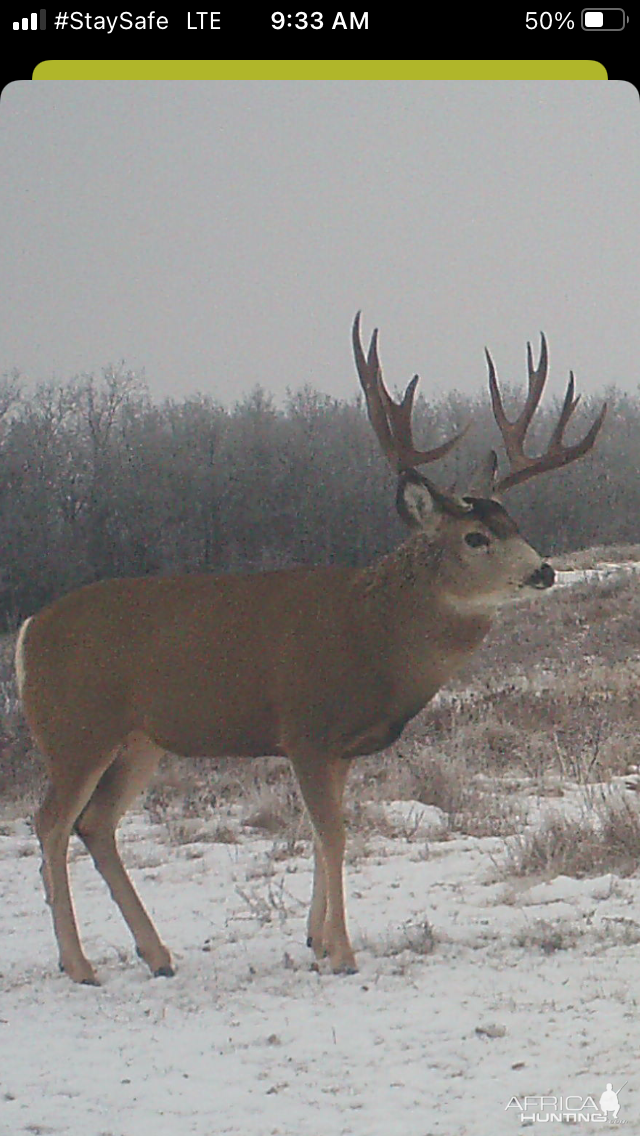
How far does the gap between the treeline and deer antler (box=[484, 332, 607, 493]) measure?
6.24ft

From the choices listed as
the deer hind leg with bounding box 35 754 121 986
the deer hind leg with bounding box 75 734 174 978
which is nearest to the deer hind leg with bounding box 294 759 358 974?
the deer hind leg with bounding box 75 734 174 978

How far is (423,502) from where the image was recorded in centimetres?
509

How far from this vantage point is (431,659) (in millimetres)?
5102

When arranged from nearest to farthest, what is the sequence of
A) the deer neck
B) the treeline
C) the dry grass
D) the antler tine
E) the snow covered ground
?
1. the snow covered ground
2. the antler tine
3. the deer neck
4. the dry grass
5. the treeline

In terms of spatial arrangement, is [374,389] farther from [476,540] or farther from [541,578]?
[541,578]

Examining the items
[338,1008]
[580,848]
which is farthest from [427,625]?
[580,848]

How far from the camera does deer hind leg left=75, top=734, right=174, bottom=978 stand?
5.31 meters

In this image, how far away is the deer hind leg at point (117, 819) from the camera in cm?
531

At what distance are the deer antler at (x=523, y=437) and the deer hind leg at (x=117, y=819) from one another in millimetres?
2007
